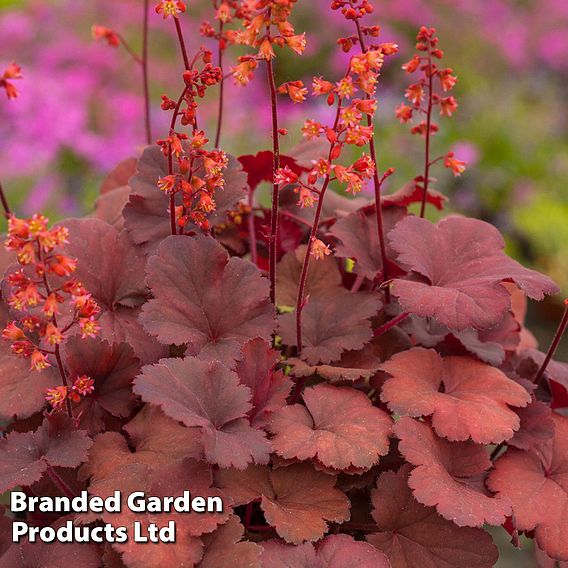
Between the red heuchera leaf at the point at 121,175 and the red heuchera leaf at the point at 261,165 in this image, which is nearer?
the red heuchera leaf at the point at 261,165

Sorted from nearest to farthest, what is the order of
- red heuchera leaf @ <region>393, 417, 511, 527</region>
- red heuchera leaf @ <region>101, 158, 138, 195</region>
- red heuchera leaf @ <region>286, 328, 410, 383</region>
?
red heuchera leaf @ <region>393, 417, 511, 527</region> → red heuchera leaf @ <region>286, 328, 410, 383</region> → red heuchera leaf @ <region>101, 158, 138, 195</region>

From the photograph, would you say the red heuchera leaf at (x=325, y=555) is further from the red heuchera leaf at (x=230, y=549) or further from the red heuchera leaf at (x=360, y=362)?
the red heuchera leaf at (x=360, y=362)

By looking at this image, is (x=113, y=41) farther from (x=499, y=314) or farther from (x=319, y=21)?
(x=319, y=21)

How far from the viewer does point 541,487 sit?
37.4 inches

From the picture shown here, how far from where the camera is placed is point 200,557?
0.80 metres

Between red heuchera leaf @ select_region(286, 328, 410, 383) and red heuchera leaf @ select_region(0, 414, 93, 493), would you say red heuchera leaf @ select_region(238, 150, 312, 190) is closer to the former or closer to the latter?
red heuchera leaf @ select_region(286, 328, 410, 383)

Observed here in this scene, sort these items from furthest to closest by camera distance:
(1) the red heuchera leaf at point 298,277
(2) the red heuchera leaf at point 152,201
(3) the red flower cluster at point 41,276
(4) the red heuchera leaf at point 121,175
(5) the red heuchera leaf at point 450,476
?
(4) the red heuchera leaf at point 121,175, (1) the red heuchera leaf at point 298,277, (2) the red heuchera leaf at point 152,201, (5) the red heuchera leaf at point 450,476, (3) the red flower cluster at point 41,276

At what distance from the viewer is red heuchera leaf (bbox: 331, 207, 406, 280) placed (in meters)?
1.11

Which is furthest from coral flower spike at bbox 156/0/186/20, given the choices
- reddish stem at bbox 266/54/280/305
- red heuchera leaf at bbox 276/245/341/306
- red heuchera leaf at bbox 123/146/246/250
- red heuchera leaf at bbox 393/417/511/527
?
red heuchera leaf at bbox 393/417/511/527

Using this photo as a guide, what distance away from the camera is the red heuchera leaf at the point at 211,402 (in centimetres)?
80

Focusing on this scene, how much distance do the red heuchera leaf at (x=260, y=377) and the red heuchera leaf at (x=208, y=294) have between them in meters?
0.04

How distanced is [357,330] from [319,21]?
17.2 feet

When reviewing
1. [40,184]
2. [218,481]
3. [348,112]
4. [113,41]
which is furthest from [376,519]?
[40,184]

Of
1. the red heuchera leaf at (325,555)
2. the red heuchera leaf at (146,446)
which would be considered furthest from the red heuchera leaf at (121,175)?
the red heuchera leaf at (325,555)
